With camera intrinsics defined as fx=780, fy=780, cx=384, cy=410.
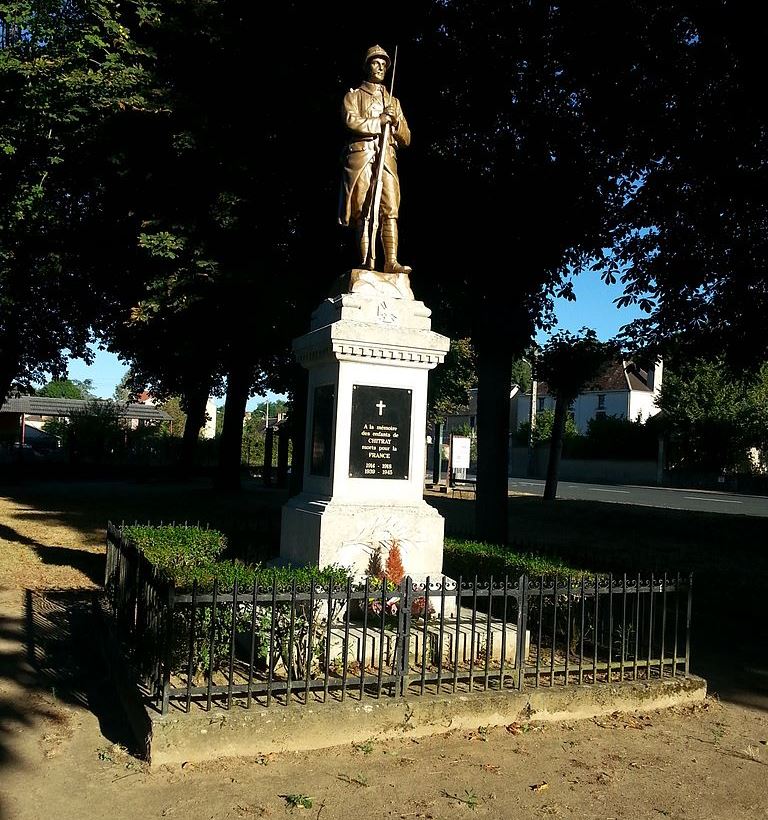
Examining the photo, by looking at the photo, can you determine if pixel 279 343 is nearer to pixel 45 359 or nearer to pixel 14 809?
pixel 14 809

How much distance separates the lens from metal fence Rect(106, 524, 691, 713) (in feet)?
17.7

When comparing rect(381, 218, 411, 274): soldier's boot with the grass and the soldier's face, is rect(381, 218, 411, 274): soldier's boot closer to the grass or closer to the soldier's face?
the soldier's face

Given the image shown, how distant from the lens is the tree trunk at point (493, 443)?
14.4 m

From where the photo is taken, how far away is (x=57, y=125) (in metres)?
15.1

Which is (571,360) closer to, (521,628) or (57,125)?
(57,125)

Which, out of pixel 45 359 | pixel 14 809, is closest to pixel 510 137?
pixel 14 809

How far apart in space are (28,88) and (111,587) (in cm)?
1053

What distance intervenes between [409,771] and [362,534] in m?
2.67

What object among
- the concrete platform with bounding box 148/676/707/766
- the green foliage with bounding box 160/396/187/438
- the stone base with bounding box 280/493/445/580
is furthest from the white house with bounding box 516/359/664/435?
the concrete platform with bounding box 148/676/707/766

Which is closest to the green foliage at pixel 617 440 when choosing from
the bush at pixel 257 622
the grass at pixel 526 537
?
the grass at pixel 526 537

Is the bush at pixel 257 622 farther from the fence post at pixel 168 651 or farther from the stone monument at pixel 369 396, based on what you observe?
the stone monument at pixel 369 396

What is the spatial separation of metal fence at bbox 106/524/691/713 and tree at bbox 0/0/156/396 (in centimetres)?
1047

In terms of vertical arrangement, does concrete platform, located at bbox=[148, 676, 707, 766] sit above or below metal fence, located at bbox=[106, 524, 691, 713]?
below

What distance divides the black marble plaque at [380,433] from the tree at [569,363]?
11566 millimetres
